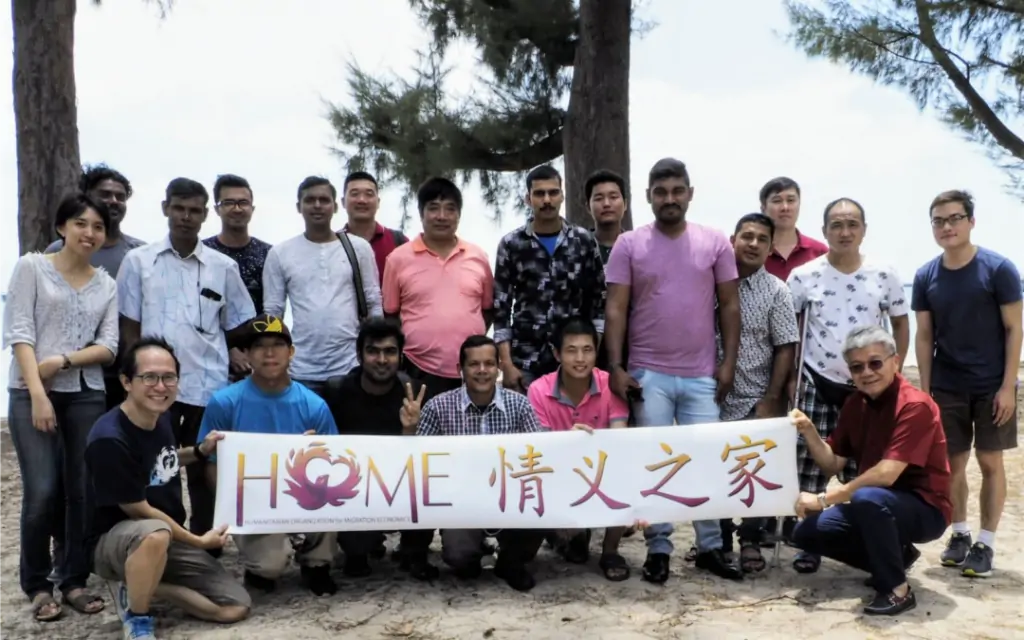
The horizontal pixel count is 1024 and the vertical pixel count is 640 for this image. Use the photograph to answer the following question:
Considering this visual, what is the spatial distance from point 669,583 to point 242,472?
2.05 m

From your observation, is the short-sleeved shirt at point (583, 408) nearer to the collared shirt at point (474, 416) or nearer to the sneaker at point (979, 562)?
the collared shirt at point (474, 416)

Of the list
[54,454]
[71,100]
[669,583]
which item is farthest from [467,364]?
[71,100]

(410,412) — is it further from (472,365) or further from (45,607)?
(45,607)

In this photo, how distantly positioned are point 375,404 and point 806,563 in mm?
2271

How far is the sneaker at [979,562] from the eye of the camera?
432 cm

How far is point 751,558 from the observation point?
14.4ft

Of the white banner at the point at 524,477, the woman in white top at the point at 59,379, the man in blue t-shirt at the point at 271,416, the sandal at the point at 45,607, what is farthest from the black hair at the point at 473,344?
the sandal at the point at 45,607

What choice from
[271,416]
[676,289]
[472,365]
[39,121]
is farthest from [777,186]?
[39,121]

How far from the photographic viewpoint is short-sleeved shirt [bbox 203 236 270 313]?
190 inches

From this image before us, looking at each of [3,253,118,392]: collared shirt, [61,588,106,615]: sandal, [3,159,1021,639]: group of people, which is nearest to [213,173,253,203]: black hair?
[3,159,1021,639]: group of people

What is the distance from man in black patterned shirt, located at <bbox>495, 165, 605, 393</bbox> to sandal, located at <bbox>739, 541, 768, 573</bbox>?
51.7 inches

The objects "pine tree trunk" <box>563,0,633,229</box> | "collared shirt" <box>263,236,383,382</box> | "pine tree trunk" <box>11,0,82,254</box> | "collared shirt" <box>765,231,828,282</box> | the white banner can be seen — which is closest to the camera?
the white banner

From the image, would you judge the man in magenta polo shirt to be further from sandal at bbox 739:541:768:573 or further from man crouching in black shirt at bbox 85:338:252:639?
man crouching in black shirt at bbox 85:338:252:639

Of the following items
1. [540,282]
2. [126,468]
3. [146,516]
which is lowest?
[146,516]
